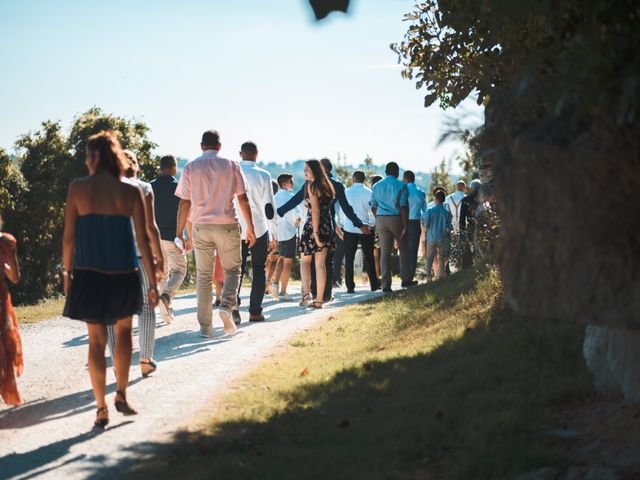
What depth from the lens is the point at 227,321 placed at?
1164 centimetres

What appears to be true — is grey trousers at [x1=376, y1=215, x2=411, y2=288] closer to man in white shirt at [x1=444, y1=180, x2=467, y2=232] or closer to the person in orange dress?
man in white shirt at [x1=444, y1=180, x2=467, y2=232]

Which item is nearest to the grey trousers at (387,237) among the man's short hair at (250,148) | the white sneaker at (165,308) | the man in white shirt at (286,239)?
the man in white shirt at (286,239)

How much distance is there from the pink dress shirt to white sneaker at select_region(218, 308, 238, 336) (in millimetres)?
1163

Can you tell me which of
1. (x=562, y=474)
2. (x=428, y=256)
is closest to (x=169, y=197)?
(x=428, y=256)

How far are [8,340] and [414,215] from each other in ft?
39.7

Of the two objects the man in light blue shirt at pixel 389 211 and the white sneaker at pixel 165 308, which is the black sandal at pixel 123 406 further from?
the man in light blue shirt at pixel 389 211

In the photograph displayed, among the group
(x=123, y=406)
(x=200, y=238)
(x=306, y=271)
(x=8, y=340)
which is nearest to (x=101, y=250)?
(x=123, y=406)

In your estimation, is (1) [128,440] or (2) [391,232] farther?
(2) [391,232]

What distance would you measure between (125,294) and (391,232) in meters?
10.7

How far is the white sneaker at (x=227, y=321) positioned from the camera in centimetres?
1162

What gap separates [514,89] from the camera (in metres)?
5.99

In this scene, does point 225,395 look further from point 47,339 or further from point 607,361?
point 47,339

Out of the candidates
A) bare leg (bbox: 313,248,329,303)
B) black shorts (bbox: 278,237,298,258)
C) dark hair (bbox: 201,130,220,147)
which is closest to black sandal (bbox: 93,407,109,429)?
dark hair (bbox: 201,130,220,147)

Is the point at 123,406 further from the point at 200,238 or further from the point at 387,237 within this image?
the point at 387,237
